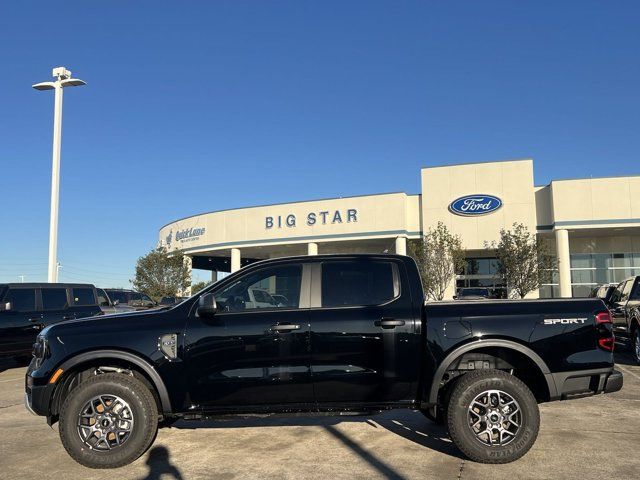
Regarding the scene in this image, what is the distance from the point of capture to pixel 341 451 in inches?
212

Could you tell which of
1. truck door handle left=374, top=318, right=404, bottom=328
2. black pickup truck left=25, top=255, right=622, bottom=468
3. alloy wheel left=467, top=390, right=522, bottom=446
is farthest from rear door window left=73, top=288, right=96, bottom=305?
alloy wheel left=467, top=390, right=522, bottom=446

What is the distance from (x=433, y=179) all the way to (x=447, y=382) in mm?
27223

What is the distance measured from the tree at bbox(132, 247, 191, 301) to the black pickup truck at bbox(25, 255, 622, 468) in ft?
91.8

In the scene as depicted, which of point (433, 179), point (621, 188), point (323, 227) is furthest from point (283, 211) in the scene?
point (621, 188)

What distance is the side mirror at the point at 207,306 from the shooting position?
5.07 m

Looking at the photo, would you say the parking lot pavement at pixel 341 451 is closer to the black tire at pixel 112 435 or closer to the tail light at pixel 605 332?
the black tire at pixel 112 435

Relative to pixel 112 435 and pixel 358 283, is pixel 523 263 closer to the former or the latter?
pixel 358 283

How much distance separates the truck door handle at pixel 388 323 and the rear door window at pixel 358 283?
230mm

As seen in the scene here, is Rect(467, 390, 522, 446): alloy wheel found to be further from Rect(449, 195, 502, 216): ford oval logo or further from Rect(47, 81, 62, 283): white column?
Rect(449, 195, 502, 216): ford oval logo

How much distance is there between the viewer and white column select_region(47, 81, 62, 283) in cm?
2012

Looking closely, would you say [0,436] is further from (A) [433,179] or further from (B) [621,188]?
(B) [621,188]

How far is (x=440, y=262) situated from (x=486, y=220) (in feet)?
12.9

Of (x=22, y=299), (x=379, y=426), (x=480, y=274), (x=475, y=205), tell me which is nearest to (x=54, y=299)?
(x=22, y=299)

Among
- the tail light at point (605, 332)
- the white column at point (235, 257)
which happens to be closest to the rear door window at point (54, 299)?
the tail light at point (605, 332)
